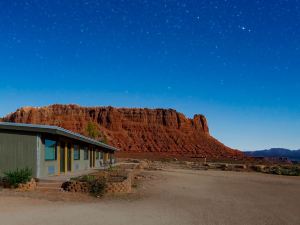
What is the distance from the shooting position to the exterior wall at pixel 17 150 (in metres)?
17.0

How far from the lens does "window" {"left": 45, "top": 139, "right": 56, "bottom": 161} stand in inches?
733

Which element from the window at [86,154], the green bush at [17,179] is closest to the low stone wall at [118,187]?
the green bush at [17,179]

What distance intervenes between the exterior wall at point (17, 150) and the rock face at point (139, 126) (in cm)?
11570

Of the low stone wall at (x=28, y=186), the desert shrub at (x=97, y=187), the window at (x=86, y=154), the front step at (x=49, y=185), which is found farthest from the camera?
the window at (x=86, y=154)

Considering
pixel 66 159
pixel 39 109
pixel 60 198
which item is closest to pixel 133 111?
pixel 39 109

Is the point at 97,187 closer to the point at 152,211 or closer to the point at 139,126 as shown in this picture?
the point at 152,211

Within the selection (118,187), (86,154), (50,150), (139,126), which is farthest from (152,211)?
(139,126)

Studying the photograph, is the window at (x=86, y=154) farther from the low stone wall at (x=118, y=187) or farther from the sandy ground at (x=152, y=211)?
the sandy ground at (x=152, y=211)

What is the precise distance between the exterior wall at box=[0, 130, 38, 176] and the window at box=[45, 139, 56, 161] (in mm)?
1375

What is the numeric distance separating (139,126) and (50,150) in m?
→ 134

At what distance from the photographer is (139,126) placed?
154 meters

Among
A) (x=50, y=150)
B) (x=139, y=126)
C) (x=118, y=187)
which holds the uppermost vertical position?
(x=139, y=126)

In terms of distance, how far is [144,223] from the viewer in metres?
9.70

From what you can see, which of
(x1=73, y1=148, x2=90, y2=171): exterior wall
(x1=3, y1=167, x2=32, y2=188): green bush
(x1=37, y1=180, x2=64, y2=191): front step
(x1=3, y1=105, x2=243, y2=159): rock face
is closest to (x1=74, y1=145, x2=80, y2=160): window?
(x1=73, y1=148, x2=90, y2=171): exterior wall
